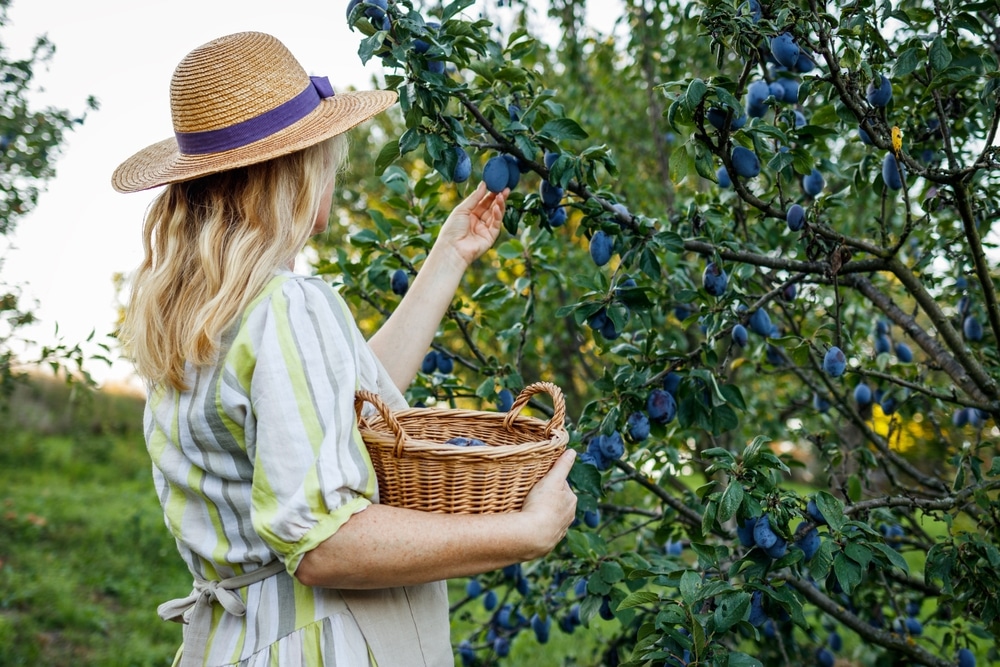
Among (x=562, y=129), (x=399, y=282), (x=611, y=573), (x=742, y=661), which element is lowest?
(x=611, y=573)

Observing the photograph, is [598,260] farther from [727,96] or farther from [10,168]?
[10,168]

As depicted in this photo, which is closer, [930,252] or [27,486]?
[930,252]

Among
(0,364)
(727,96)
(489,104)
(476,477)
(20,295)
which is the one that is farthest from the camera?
(20,295)

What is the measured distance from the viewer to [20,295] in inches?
126

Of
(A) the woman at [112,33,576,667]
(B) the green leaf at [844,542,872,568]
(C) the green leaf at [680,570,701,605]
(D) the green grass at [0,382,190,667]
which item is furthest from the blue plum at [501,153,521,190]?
(D) the green grass at [0,382,190,667]

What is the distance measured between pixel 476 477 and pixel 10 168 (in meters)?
3.00

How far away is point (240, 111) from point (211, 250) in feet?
0.80

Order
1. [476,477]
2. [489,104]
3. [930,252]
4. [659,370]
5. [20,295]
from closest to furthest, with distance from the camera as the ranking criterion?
[476,477]
[489,104]
[659,370]
[930,252]
[20,295]

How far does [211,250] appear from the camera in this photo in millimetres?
1200

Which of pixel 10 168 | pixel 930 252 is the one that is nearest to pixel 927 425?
pixel 930 252

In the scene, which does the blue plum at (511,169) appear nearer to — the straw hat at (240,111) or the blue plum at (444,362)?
the straw hat at (240,111)

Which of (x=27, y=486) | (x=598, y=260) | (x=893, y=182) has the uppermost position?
(x=893, y=182)

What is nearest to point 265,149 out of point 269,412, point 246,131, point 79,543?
point 246,131

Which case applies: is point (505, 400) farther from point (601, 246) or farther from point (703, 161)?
point (703, 161)
